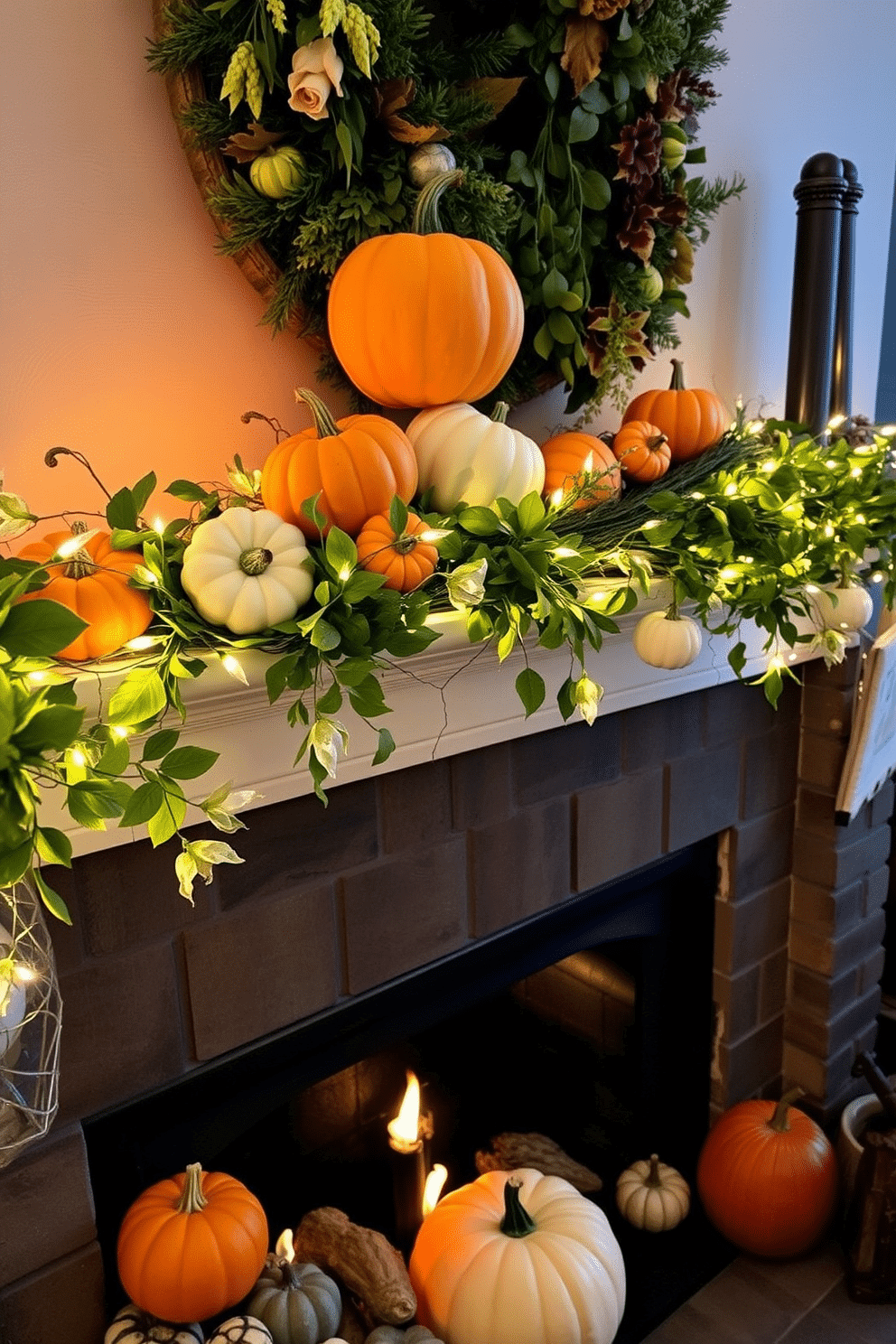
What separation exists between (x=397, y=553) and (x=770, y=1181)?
1.23 meters

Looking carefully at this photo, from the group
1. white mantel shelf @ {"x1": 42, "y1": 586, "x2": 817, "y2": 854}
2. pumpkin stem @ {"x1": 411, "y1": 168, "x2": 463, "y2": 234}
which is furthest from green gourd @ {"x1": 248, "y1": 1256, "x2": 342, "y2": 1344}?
pumpkin stem @ {"x1": 411, "y1": 168, "x2": 463, "y2": 234}

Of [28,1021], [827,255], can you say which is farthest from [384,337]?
[827,255]

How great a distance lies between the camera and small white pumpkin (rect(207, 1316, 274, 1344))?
3.05 ft

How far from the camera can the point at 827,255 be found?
130 centimetres

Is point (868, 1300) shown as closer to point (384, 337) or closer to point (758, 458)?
point (758, 458)

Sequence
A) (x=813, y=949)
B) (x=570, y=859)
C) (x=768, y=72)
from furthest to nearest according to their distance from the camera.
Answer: (x=813, y=949) < (x=768, y=72) < (x=570, y=859)

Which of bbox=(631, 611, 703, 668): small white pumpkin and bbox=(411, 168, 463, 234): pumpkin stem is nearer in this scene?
bbox=(411, 168, 463, 234): pumpkin stem

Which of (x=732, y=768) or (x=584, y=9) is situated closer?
(x=584, y=9)

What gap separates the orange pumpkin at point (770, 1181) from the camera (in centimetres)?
148

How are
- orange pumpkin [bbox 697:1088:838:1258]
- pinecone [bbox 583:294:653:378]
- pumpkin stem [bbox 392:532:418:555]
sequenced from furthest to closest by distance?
orange pumpkin [bbox 697:1088:838:1258] < pinecone [bbox 583:294:653:378] < pumpkin stem [bbox 392:532:418:555]

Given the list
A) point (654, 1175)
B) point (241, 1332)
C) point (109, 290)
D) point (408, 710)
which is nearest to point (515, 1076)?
point (654, 1175)

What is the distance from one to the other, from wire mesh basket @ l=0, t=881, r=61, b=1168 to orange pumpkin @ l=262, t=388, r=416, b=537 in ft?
1.16

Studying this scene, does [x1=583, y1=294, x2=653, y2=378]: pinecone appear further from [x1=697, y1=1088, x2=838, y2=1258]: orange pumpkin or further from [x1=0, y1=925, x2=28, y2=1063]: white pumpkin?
[x1=697, y1=1088, x2=838, y2=1258]: orange pumpkin

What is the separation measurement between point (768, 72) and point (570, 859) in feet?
3.71
